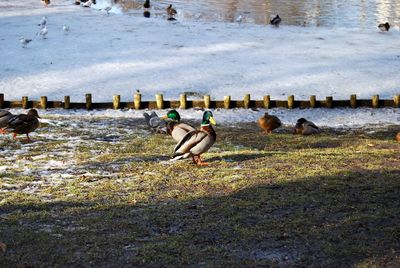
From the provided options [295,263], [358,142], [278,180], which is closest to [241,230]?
[295,263]

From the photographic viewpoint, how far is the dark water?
38.5 metres

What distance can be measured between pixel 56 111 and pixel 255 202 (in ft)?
38.5

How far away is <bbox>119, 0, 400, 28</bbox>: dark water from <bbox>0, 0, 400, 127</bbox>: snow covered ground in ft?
11.6

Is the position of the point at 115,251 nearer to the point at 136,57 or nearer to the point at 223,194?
the point at 223,194

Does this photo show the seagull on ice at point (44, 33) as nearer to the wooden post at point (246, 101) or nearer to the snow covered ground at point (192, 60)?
the snow covered ground at point (192, 60)

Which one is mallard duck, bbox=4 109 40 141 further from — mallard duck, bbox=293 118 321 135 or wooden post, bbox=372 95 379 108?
wooden post, bbox=372 95 379 108

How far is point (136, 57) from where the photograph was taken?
86.8 ft

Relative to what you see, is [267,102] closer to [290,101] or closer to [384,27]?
[290,101]

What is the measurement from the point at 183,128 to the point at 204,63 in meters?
13.6

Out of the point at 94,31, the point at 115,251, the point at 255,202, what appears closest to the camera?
the point at 115,251

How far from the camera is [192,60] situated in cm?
2573

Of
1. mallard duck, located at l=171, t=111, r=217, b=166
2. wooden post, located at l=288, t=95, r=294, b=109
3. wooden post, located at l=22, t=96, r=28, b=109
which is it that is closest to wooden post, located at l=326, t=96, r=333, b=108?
wooden post, located at l=288, t=95, r=294, b=109

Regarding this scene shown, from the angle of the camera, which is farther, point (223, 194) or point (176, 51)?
point (176, 51)

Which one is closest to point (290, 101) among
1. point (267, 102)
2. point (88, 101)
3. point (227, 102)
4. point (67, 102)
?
point (267, 102)
